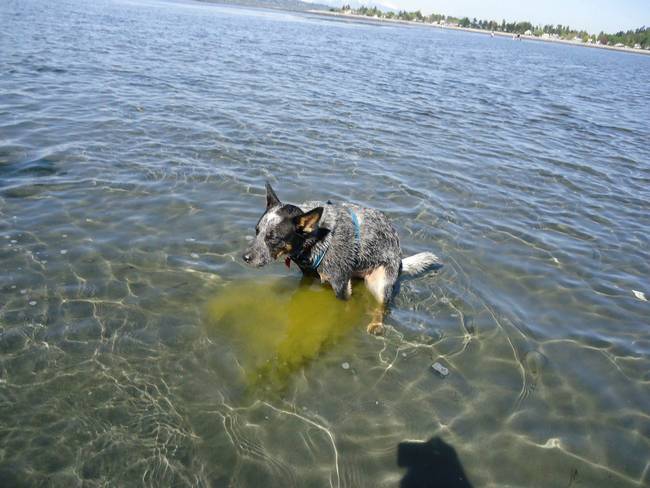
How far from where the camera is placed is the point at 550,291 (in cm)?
721

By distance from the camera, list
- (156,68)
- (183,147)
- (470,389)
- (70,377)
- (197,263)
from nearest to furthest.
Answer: (70,377) → (470,389) → (197,263) → (183,147) → (156,68)

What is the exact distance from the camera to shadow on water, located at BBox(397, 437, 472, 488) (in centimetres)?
411

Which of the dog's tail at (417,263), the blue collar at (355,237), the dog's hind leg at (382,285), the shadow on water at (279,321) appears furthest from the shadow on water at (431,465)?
the dog's tail at (417,263)

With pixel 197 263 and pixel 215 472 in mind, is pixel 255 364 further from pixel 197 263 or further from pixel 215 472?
pixel 197 263

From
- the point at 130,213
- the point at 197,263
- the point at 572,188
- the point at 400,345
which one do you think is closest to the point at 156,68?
the point at 130,213

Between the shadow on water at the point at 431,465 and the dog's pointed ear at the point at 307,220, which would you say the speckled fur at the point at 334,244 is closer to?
the dog's pointed ear at the point at 307,220

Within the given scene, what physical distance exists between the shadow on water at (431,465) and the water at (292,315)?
0.27 feet

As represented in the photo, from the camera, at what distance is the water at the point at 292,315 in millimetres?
4320

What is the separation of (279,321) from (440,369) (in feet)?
7.70

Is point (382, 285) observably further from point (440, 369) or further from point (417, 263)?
point (440, 369)

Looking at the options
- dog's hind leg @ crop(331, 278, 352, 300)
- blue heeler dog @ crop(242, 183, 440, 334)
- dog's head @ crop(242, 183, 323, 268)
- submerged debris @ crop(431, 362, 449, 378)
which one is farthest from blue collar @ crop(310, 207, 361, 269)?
submerged debris @ crop(431, 362, 449, 378)

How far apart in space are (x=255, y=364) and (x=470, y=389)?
107 inches

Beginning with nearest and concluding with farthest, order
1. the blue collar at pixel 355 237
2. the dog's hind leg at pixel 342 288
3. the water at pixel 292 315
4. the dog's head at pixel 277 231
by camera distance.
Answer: the water at pixel 292 315, the dog's head at pixel 277 231, the blue collar at pixel 355 237, the dog's hind leg at pixel 342 288

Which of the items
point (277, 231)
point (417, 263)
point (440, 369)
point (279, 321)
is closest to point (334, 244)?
point (277, 231)
